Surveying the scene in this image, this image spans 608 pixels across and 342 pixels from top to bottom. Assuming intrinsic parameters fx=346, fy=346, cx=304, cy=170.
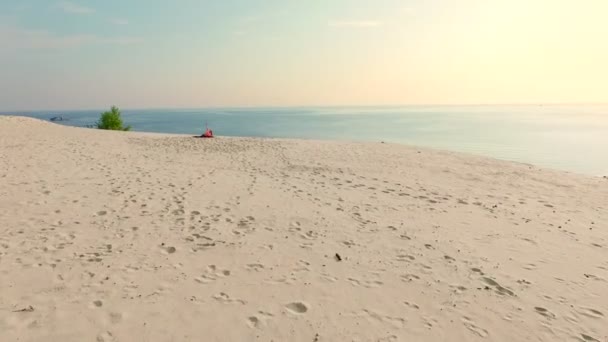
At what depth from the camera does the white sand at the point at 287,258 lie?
5.04 metres

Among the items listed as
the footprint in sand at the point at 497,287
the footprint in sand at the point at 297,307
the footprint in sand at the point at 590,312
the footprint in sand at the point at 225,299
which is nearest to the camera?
the footprint in sand at the point at 297,307

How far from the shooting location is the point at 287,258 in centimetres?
717

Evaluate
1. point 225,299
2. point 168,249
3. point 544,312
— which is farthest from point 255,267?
point 544,312

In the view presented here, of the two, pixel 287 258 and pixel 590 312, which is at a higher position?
pixel 287 258

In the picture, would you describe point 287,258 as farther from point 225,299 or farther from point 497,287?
point 497,287

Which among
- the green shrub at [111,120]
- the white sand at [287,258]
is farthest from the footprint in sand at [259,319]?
the green shrub at [111,120]

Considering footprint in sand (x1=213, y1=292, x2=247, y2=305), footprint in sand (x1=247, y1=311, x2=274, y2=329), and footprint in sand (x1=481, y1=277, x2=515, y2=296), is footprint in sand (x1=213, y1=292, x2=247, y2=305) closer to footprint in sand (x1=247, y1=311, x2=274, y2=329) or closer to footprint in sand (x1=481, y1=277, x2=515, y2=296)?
footprint in sand (x1=247, y1=311, x2=274, y2=329)

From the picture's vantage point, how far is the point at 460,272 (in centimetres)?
690

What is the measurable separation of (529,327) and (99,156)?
58.9ft

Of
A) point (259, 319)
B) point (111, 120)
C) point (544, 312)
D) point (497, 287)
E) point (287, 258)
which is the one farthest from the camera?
point (111, 120)

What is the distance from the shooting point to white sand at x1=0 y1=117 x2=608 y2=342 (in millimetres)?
5043

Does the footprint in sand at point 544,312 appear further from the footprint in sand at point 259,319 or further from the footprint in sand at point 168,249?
the footprint in sand at point 168,249

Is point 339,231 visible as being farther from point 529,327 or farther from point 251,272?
point 529,327

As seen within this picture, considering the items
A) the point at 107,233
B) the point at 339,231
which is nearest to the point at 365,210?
the point at 339,231
